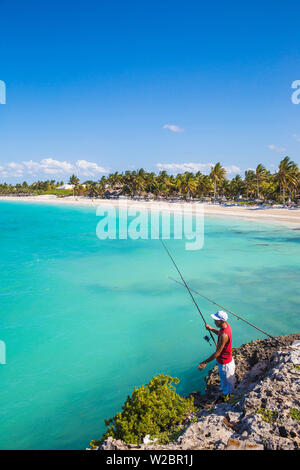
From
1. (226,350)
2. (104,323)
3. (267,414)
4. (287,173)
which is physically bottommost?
(104,323)

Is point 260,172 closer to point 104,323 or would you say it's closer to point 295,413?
point 104,323

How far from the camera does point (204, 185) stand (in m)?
88.1

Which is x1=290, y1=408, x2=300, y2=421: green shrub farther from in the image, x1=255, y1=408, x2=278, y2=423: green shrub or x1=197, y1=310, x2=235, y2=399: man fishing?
x1=197, y1=310, x2=235, y2=399: man fishing

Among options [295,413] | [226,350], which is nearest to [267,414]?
[295,413]

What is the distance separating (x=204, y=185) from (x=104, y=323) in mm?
79748

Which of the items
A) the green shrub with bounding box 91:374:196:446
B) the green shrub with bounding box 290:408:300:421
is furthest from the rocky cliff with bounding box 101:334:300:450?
the green shrub with bounding box 91:374:196:446

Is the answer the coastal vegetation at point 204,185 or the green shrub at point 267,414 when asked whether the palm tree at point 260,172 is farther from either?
the green shrub at point 267,414

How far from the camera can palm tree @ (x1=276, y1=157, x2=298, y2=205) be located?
5393 centimetres

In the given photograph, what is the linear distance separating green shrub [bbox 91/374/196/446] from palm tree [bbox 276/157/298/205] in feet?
181

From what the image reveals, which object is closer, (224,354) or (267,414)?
(267,414)

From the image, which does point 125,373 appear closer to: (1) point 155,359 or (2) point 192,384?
(1) point 155,359

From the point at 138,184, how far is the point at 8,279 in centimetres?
8547

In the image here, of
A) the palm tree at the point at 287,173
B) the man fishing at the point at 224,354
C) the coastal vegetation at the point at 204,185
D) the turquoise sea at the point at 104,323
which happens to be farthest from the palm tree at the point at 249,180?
the man fishing at the point at 224,354

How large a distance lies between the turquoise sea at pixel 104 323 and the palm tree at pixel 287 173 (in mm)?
32791
